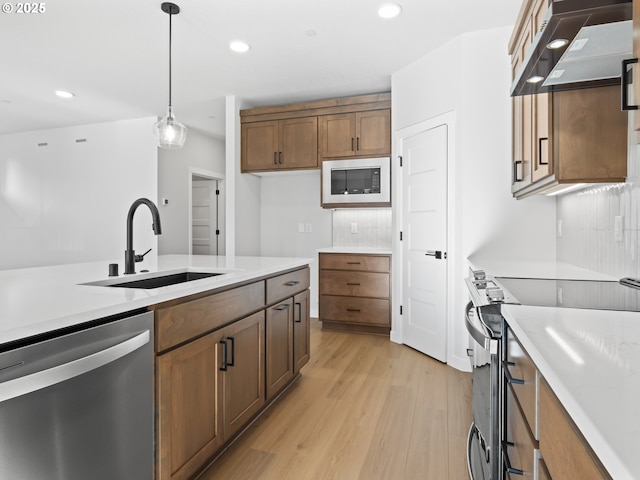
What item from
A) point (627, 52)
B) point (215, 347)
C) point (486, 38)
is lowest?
point (215, 347)

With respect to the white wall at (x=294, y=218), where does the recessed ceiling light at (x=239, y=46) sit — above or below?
above

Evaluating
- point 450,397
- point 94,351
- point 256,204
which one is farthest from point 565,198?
point 256,204

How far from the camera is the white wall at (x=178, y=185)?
527cm

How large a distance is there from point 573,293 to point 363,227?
316 cm

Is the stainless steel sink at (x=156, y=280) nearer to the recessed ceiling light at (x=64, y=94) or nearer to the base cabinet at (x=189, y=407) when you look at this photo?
the base cabinet at (x=189, y=407)

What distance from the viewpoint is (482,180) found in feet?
9.61

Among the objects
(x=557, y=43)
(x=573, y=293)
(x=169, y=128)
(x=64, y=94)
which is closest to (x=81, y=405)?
(x=573, y=293)

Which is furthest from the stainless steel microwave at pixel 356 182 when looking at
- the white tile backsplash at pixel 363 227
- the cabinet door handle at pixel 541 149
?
the cabinet door handle at pixel 541 149

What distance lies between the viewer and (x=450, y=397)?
2.49 metres

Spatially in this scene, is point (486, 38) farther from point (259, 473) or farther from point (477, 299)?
point (259, 473)

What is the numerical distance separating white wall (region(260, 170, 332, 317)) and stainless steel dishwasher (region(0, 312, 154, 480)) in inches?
139

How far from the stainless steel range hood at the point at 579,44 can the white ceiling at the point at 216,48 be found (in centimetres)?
144

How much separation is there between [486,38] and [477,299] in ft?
7.84

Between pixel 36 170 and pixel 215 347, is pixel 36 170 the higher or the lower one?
the higher one
